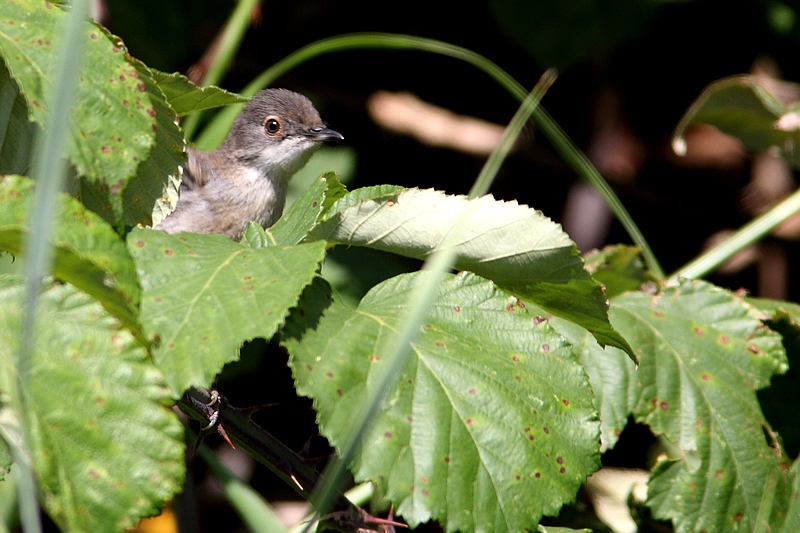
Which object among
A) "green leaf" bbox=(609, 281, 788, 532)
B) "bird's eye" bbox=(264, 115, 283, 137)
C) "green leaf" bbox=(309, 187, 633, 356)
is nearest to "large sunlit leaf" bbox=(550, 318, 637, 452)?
"green leaf" bbox=(609, 281, 788, 532)

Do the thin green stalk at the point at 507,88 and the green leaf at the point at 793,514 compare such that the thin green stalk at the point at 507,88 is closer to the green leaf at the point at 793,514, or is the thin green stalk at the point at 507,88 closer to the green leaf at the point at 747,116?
the green leaf at the point at 747,116

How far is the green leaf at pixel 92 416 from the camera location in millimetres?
1118

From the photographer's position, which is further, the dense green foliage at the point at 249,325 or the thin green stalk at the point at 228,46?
the thin green stalk at the point at 228,46

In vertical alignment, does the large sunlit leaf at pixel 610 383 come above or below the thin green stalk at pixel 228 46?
below

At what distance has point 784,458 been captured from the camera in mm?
2053

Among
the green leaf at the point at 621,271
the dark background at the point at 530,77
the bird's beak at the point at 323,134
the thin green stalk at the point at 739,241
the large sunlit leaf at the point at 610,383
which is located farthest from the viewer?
the dark background at the point at 530,77

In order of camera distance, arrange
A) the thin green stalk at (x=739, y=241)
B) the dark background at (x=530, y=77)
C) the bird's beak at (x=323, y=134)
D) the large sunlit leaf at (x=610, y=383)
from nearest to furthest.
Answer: the large sunlit leaf at (x=610, y=383)
the thin green stalk at (x=739, y=241)
the bird's beak at (x=323, y=134)
the dark background at (x=530, y=77)

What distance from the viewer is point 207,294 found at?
1.31m

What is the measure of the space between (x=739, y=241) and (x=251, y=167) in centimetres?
183

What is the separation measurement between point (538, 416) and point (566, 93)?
430 cm

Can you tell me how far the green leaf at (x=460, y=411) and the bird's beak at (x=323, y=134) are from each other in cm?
214

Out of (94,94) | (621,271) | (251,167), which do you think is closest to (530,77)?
(251,167)

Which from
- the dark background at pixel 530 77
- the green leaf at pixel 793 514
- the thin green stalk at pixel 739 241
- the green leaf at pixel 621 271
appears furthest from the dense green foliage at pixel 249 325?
the dark background at pixel 530 77

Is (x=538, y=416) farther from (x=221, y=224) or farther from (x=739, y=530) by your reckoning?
(x=221, y=224)
